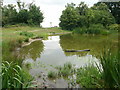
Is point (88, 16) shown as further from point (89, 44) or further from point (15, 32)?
point (89, 44)

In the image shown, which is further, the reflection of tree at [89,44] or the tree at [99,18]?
the tree at [99,18]

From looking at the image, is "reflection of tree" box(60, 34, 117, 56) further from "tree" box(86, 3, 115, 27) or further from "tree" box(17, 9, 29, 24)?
"tree" box(17, 9, 29, 24)

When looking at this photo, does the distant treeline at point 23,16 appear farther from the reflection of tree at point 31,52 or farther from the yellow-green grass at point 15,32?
the reflection of tree at point 31,52

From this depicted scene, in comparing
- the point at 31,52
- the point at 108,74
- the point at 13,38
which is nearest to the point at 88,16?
the point at 13,38

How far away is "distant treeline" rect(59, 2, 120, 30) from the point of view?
773 inches

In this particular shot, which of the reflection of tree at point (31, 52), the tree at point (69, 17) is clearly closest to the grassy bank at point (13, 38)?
the reflection of tree at point (31, 52)

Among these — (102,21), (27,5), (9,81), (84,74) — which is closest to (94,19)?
(102,21)

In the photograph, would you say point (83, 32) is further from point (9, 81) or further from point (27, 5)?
point (9, 81)

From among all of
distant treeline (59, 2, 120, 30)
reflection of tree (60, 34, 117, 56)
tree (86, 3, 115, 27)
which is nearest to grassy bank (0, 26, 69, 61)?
reflection of tree (60, 34, 117, 56)

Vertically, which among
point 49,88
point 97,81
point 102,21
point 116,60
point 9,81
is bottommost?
point 49,88

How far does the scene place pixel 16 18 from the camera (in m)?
23.1

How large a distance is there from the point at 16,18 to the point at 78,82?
21.7 meters

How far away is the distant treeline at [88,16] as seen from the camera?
19.6m

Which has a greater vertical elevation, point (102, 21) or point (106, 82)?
point (102, 21)
